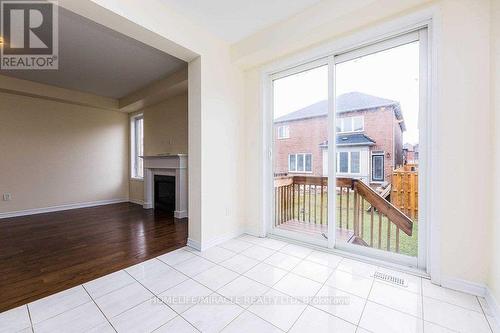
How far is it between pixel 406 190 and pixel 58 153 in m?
6.57

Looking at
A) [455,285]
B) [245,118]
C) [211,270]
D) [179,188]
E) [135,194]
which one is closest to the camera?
[455,285]

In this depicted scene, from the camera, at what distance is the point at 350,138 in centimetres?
243

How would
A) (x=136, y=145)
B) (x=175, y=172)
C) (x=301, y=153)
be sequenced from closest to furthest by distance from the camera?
(x=301, y=153)
(x=175, y=172)
(x=136, y=145)

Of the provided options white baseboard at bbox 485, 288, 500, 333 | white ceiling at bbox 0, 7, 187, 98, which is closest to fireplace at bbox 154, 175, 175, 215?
white ceiling at bbox 0, 7, 187, 98

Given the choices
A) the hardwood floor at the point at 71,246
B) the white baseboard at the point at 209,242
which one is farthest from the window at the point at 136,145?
the white baseboard at the point at 209,242

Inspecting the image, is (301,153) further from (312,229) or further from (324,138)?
(312,229)

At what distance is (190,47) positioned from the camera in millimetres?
2459

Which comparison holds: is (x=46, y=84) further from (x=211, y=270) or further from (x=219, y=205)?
(x=211, y=270)

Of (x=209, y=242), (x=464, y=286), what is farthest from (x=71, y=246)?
(x=464, y=286)

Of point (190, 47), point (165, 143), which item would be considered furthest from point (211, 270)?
point (165, 143)

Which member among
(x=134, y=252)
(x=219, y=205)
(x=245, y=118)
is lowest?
(x=134, y=252)

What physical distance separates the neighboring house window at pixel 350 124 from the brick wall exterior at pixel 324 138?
38mm

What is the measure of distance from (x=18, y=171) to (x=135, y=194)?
7.52 ft

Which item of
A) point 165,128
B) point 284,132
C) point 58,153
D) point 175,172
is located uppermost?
point 165,128
